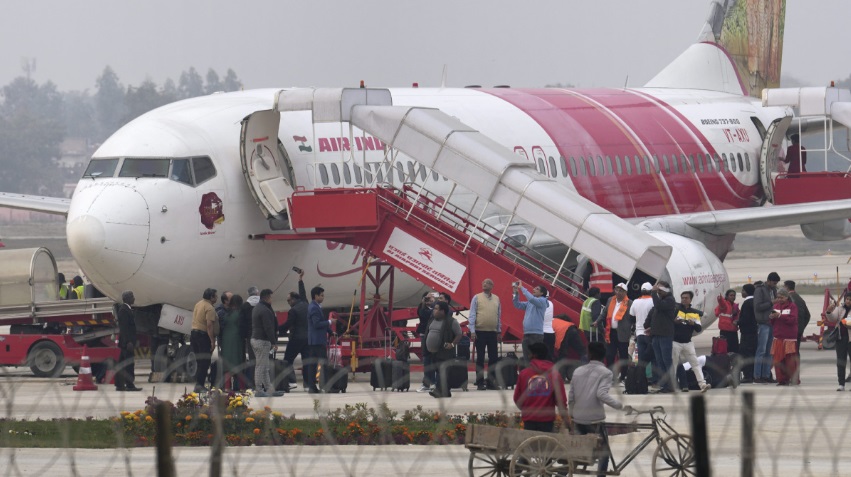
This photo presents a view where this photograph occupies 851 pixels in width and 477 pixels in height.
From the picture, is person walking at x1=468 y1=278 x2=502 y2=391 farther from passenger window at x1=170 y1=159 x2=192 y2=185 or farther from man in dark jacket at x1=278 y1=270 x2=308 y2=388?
passenger window at x1=170 y1=159 x2=192 y2=185

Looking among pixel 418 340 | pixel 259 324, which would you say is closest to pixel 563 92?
pixel 418 340

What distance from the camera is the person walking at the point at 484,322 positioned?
2033 centimetres

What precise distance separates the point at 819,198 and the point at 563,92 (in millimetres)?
5646

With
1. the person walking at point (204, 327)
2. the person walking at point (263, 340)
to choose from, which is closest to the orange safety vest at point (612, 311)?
the person walking at point (263, 340)

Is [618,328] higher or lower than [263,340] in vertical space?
higher

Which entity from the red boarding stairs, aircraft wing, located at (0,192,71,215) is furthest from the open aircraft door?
aircraft wing, located at (0,192,71,215)

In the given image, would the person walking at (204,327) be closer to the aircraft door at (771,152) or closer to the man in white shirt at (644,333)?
the man in white shirt at (644,333)

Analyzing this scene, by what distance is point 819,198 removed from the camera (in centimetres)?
3059

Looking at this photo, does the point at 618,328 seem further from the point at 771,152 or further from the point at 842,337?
the point at 771,152

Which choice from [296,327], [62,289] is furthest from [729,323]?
[62,289]

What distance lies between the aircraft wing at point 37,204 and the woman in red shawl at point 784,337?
13515 millimetres

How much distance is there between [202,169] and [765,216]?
35.0 ft

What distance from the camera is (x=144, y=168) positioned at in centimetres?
2106

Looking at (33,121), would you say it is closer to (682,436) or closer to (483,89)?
(483,89)
